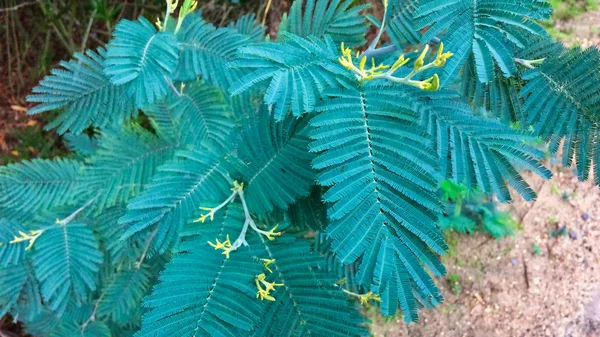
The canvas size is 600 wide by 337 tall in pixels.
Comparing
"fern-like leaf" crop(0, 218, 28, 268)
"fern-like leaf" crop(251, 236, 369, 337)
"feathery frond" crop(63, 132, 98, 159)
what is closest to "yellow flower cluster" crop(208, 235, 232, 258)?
"fern-like leaf" crop(251, 236, 369, 337)

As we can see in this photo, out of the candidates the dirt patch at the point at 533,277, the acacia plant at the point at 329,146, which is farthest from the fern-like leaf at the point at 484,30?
the dirt patch at the point at 533,277

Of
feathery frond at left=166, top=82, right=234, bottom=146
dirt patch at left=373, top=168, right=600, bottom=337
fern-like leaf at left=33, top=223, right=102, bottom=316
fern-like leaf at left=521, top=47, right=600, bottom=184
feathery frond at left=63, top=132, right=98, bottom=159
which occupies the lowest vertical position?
dirt patch at left=373, top=168, right=600, bottom=337

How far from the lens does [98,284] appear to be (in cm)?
193

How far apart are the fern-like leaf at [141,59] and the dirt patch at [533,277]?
7.07 feet

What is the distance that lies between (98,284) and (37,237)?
0.50 m

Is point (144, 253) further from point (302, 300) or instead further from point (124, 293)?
point (302, 300)

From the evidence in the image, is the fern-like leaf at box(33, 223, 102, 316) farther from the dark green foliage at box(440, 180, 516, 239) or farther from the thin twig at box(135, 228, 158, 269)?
the dark green foliage at box(440, 180, 516, 239)

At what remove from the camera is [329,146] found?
830 millimetres

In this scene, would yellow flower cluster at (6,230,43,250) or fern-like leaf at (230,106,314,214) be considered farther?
yellow flower cluster at (6,230,43,250)

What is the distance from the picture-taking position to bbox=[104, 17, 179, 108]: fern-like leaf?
111 centimetres

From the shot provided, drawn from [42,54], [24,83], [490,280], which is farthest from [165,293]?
[24,83]

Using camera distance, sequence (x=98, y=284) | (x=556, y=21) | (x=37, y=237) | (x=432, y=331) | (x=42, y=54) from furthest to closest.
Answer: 1. (x=556, y=21)
2. (x=42, y=54)
3. (x=432, y=331)
4. (x=98, y=284)
5. (x=37, y=237)

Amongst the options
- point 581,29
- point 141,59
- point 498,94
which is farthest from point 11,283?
point 581,29

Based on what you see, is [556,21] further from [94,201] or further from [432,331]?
[94,201]
